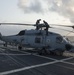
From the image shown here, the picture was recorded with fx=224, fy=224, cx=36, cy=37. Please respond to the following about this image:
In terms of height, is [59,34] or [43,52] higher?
[59,34]

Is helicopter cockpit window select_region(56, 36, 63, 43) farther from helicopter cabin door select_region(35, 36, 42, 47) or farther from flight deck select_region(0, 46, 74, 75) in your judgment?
flight deck select_region(0, 46, 74, 75)

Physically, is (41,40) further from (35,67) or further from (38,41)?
(35,67)

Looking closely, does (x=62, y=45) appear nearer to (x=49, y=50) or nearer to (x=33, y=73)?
(x=49, y=50)

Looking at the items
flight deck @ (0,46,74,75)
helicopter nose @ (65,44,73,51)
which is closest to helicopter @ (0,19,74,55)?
helicopter nose @ (65,44,73,51)

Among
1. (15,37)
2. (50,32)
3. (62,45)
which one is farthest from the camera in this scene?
(15,37)

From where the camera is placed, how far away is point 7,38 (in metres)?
34.3

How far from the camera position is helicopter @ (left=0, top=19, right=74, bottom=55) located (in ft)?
86.8

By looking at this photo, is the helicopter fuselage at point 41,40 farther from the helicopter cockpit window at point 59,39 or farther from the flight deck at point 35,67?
the flight deck at point 35,67

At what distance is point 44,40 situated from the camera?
92.2 feet

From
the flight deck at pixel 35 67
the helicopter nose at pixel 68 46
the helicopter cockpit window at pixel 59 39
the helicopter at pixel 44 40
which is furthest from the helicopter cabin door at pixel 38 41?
the flight deck at pixel 35 67

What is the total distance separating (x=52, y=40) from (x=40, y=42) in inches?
74.3

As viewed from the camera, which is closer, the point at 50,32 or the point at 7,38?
the point at 50,32

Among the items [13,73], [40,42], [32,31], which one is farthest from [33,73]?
[32,31]

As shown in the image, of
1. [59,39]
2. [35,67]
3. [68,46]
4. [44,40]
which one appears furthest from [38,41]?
[35,67]
